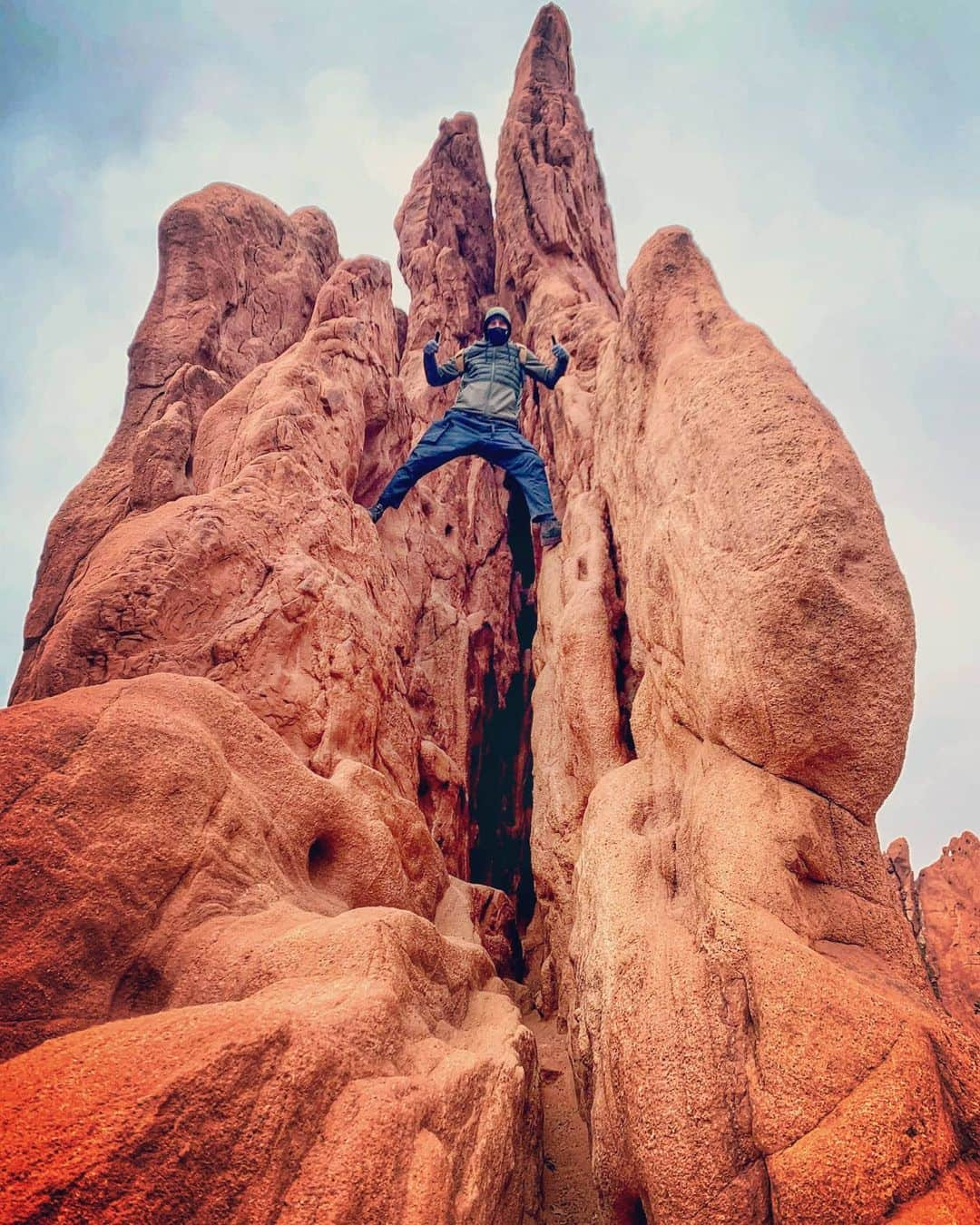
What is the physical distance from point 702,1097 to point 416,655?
5.99m

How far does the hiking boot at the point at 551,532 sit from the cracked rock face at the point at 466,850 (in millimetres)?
194

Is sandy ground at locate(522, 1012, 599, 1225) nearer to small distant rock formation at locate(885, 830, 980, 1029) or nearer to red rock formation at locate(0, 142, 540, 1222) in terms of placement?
red rock formation at locate(0, 142, 540, 1222)

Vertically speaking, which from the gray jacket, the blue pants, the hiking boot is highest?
the gray jacket

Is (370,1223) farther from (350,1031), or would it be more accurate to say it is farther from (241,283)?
(241,283)

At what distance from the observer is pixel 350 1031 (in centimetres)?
251

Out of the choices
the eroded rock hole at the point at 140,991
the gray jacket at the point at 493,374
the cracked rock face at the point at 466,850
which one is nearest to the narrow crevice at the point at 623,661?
the cracked rock face at the point at 466,850

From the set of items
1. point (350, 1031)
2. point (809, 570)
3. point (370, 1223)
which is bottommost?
point (370, 1223)

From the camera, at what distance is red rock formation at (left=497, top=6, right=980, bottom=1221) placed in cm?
267

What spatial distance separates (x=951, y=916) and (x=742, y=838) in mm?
18095

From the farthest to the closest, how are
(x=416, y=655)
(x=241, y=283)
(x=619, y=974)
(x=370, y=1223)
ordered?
(x=241, y=283) → (x=416, y=655) → (x=619, y=974) → (x=370, y=1223)

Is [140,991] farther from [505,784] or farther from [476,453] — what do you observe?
[476,453]

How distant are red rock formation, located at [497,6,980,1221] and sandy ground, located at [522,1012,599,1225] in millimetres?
437

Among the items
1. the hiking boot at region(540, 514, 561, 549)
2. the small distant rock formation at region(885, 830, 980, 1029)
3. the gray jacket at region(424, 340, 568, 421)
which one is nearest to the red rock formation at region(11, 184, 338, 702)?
the gray jacket at region(424, 340, 568, 421)

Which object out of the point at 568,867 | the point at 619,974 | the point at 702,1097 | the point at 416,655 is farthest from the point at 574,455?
the point at 702,1097
